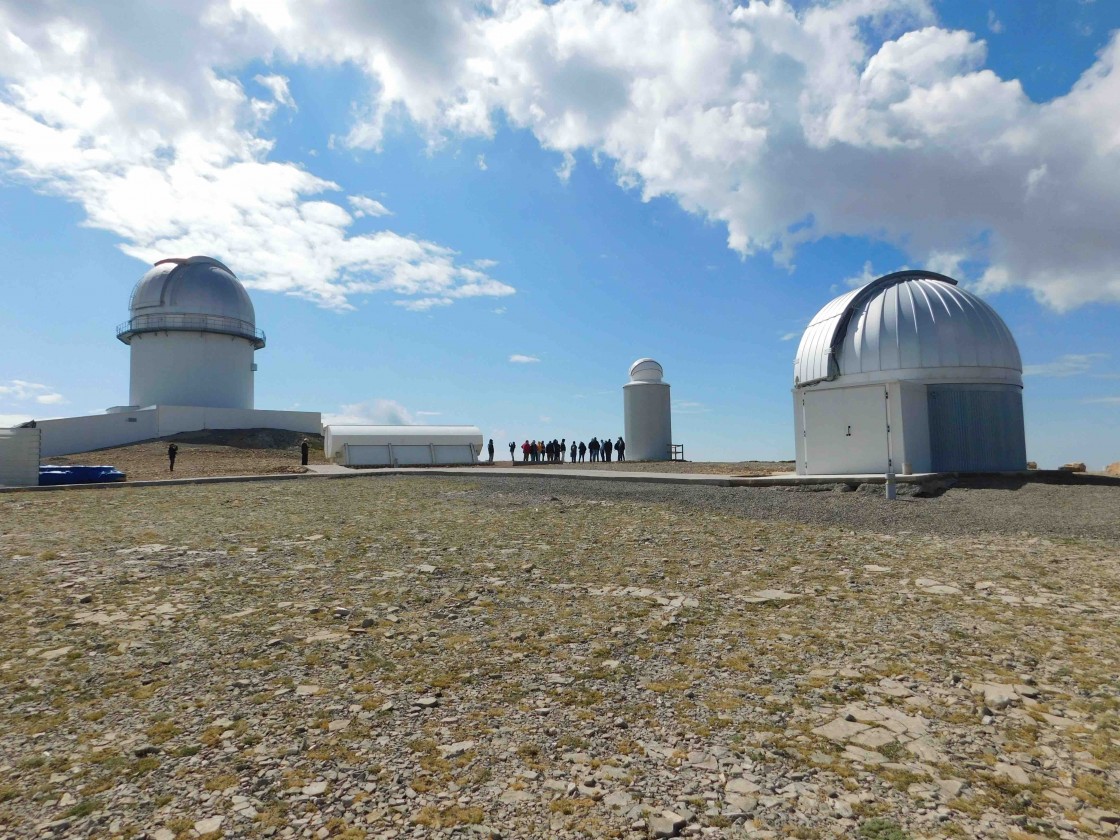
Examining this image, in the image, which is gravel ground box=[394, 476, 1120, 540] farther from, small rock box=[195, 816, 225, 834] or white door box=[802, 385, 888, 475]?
small rock box=[195, 816, 225, 834]

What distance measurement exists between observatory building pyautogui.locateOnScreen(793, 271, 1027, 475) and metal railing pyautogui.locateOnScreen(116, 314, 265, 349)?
42.6 m

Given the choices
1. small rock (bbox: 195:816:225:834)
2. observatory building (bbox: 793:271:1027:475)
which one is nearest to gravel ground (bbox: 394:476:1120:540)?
observatory building (bbox: 793:271:1027:475)

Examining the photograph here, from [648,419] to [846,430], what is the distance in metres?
16.1

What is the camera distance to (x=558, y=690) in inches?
151

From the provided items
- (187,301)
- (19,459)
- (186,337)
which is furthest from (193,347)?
(19,459)

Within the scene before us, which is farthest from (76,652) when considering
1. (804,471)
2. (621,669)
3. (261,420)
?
(261,420)

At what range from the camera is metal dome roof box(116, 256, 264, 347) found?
4584 centimetres

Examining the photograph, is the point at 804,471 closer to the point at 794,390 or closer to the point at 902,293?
the point at 794,390

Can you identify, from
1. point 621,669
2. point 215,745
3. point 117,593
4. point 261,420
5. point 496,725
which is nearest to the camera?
point 215,745

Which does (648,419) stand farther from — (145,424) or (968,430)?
(145,424)

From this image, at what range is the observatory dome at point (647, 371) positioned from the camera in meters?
34.2

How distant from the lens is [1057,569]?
6914 millimetres

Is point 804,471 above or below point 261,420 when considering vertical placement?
below

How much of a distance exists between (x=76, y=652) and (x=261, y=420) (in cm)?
4410
